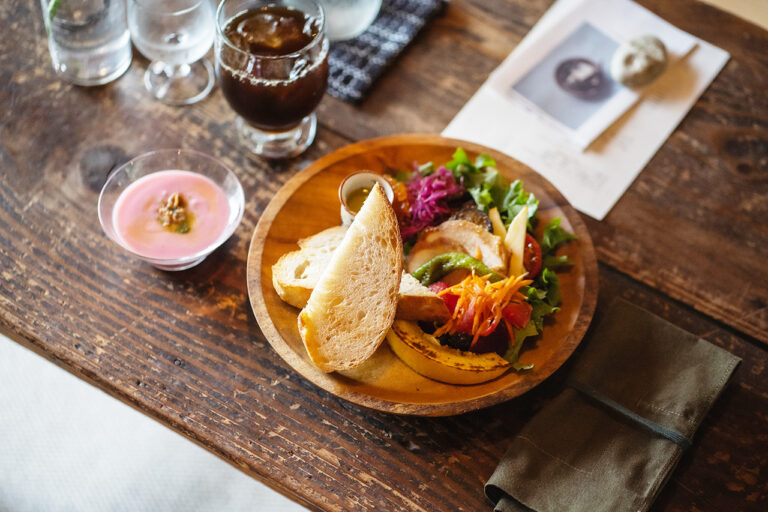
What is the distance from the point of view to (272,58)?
147 cm

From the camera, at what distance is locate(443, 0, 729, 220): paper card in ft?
5.83

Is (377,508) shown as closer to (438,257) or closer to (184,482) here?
(438,257)

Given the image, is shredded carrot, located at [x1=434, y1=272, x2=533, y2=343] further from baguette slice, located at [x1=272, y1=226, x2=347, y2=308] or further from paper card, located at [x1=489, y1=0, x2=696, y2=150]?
paper card, located at [x1=489, y1=0, x2=696, y2=150]

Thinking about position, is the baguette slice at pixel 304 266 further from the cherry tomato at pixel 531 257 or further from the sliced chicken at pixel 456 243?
the cherry tomato at pixel 531 257

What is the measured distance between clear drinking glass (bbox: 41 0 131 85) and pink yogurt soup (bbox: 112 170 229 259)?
43 cm

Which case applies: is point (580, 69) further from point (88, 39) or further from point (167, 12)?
point (88, 39)

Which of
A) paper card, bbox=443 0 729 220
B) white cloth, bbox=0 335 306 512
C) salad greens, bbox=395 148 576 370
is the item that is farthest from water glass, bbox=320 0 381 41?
white cloth, bbox=0 335 306 512

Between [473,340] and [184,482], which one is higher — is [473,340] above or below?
above

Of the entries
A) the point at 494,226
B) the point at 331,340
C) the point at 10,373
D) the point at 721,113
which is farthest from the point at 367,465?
the point at 721,113

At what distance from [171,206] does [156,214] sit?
35 mm

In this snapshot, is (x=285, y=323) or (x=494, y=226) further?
(x=494, y=226)

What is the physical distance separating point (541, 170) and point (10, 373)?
1.38 metres

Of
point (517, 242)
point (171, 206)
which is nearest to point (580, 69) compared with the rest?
point (517, 242)

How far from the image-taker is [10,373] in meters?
1.77
